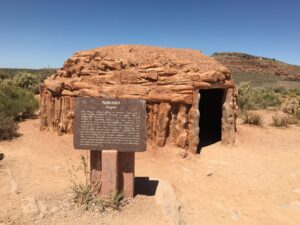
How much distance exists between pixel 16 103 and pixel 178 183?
8.36 m

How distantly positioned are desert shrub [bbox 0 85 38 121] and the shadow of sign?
24.4 ft

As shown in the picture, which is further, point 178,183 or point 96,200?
point 178,183

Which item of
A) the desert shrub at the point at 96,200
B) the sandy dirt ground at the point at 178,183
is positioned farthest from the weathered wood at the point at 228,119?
the desert shrub at the point at 96,200

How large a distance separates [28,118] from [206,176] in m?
8.22

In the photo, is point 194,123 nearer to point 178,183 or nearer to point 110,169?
point 178,183

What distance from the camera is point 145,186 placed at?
20.7ft

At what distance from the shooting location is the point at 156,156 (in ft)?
27.0

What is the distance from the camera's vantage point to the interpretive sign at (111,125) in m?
5.39

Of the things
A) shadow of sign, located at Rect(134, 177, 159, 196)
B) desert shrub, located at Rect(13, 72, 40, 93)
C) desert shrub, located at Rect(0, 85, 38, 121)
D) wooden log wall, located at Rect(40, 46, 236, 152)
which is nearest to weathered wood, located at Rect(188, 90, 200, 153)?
wooden log wall, located at Rect(40, 46, 236, 152)

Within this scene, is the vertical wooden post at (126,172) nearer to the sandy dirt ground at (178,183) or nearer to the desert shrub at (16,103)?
the sandy dirt ground at (178,183)

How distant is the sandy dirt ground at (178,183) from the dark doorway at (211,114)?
1.18 metres

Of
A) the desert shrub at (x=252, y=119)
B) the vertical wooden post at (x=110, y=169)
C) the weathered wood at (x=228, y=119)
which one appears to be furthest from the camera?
the desert shrub at (x=252, y=119)

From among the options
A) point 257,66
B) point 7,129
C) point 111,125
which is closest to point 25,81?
point 7,129

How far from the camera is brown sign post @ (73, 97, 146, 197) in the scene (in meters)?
5.39
